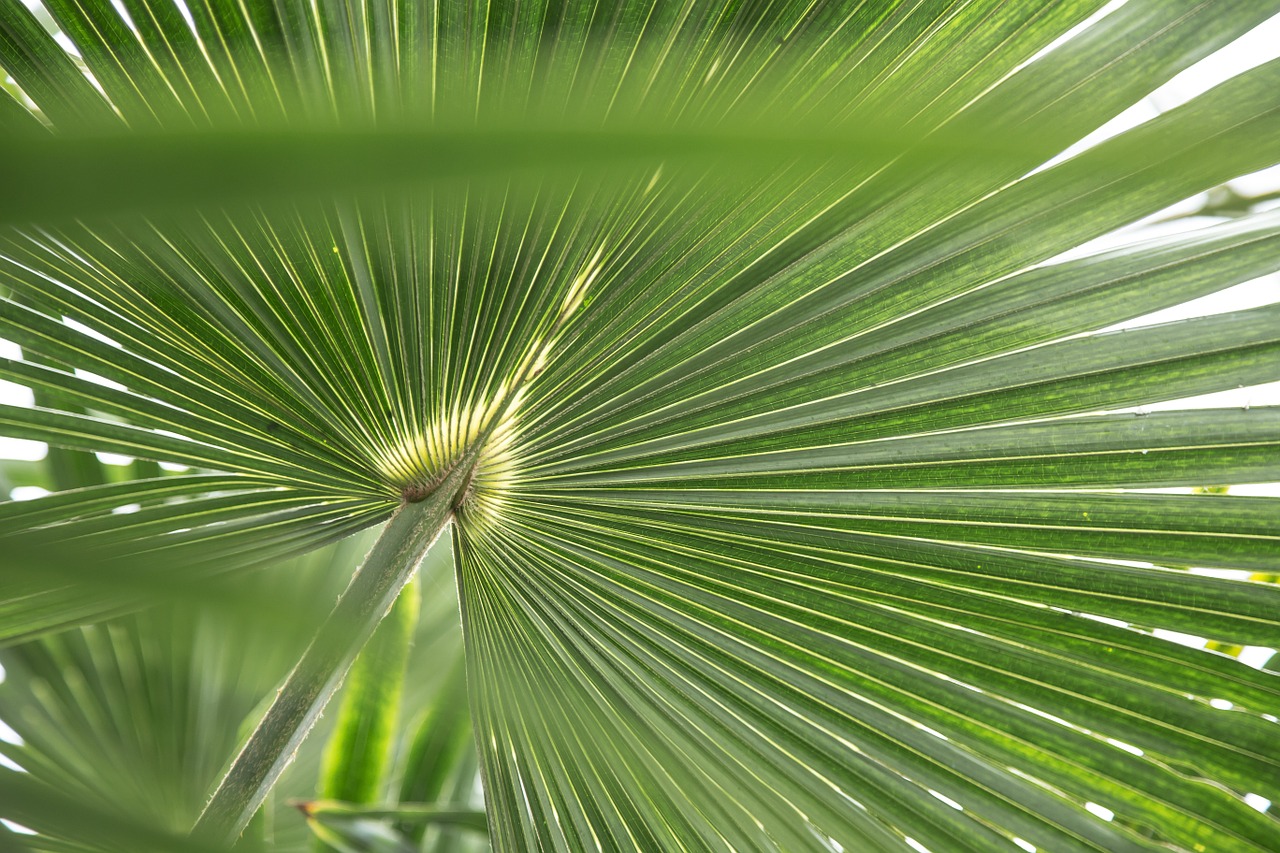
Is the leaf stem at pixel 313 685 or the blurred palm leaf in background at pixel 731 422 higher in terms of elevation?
the blurred palm leaf in background at pixel 731 422

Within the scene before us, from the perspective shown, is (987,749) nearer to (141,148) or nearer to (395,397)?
(395,397)

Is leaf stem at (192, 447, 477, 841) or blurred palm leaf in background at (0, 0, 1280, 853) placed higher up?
blurred palm leaf in background at (0, 0, 1280, 853)

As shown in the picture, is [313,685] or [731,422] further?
[731,422]

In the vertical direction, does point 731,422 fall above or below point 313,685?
above

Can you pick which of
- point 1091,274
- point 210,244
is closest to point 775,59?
point 1091,274
